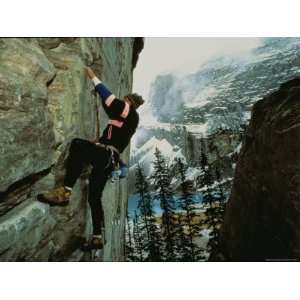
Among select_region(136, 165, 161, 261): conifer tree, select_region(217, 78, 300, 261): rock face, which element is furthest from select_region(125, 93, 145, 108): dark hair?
select_region(217, 78, 300, 261): rock face

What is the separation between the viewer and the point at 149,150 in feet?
16.1

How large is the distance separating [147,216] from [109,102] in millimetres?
1841

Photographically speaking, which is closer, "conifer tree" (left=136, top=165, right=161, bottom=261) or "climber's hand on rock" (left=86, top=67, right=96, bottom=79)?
"climber's hand on rock" (left=86, top=67, right=96, bottom=79)

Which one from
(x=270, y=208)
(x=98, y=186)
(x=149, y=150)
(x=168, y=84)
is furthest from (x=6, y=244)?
(x=270, y=208)

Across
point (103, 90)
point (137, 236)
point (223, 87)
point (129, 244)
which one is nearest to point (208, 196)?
point (137, 236)

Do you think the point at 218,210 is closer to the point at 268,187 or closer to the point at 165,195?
the point at 165,195

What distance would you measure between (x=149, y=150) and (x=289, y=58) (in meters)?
2.60

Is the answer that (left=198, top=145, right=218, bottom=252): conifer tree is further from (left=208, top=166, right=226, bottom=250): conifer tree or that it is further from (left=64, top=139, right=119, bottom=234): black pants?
(left=64, top=139, right=119, bottom=234): black pants

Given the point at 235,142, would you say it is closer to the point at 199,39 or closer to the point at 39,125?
the point at 199,39

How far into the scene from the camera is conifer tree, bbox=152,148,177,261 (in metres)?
4.93

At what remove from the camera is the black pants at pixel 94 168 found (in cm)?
413

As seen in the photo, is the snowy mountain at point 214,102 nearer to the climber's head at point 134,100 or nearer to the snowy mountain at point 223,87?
the snowy mountain at point 223,87

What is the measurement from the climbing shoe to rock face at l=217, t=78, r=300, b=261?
2.48m

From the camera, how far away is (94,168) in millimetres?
4301
